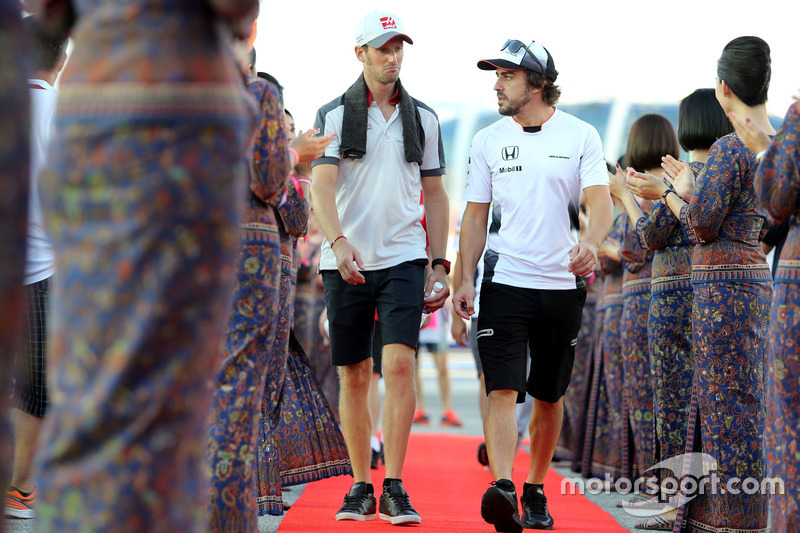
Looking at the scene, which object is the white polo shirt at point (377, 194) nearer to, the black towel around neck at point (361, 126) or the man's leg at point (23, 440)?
the black towel around neck at point (361, 126)

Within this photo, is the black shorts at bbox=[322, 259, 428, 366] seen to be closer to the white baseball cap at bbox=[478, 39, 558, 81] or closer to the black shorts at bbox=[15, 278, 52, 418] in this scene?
the white baseball cap at bbox=[478, 39, 558, 81]

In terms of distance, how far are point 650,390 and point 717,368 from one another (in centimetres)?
168

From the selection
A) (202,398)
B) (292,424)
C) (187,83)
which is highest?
(187,83)

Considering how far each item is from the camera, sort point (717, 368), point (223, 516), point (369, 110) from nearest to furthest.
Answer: point (223, 516) < point (717, 368) < point (369, 110)

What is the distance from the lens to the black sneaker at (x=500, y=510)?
15.2 ft

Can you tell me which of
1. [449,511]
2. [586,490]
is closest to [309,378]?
[449,511]

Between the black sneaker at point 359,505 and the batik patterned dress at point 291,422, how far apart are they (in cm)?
12

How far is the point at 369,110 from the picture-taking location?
219 inches

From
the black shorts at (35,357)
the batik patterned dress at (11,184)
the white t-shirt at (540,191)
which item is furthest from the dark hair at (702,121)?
the batik patterned dress at (11,184)

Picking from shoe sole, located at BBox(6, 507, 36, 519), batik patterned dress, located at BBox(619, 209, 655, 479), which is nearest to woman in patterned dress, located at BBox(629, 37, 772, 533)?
batik patterned dress, located at BBox(619, 209, 655, 479)

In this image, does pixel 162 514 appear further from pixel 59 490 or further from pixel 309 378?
pixel 309 378


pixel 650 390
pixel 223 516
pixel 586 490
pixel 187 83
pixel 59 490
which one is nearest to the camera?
pixel 59 490

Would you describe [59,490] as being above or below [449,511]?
above

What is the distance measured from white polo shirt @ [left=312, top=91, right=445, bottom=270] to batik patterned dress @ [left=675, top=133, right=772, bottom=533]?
1536 mm
